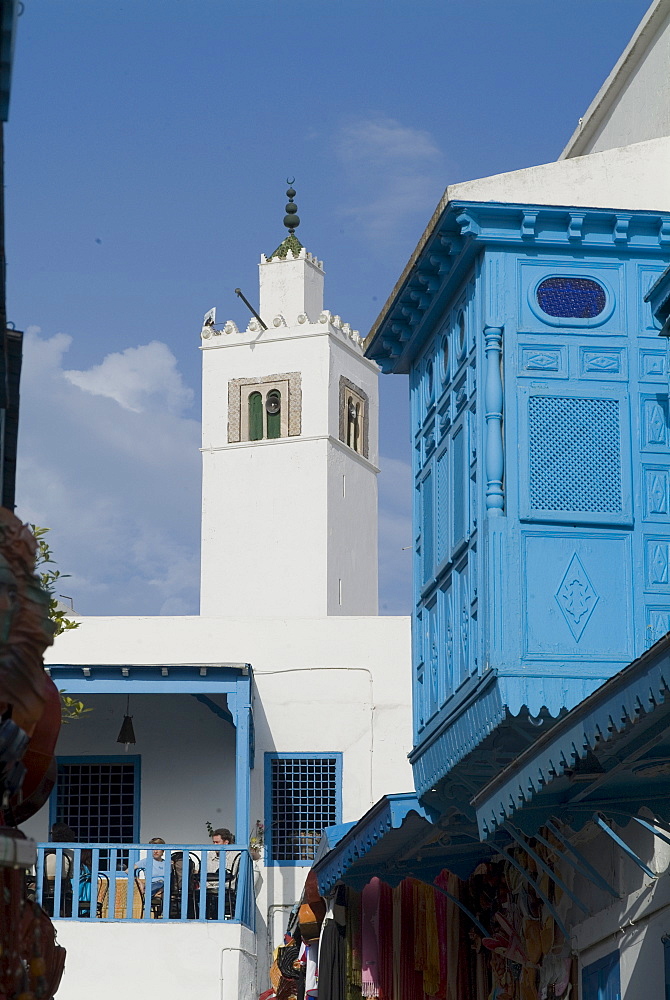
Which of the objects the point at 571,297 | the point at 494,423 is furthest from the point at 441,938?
the point at 571,297

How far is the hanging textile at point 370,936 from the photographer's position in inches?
598

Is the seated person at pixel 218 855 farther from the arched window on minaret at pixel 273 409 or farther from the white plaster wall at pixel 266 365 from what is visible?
the arched window on minaret at pixel 273 409

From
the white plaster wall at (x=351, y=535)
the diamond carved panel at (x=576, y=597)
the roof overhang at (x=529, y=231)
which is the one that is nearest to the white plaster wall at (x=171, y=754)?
the roof overhang at (x=529, y=231)

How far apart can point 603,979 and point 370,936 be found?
489 centimetres

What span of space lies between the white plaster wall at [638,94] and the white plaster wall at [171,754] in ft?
30.4

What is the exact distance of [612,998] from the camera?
34.9 feet

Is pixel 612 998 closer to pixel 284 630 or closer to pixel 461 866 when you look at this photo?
pixel 461 866

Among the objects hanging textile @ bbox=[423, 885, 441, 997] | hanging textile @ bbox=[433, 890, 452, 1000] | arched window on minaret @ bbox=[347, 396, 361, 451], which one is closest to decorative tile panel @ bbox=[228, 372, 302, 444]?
arched window on minaret @ bbox=[347, 396, 361, 451]

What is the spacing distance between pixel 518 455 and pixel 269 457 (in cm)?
3053

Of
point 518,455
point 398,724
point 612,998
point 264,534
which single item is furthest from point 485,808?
point 264,534

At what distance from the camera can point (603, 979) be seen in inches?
425

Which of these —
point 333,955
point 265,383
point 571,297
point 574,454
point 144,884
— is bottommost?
point 333,955

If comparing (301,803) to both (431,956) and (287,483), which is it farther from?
(287,483)

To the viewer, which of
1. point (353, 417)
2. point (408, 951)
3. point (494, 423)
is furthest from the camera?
point (353, 417)
